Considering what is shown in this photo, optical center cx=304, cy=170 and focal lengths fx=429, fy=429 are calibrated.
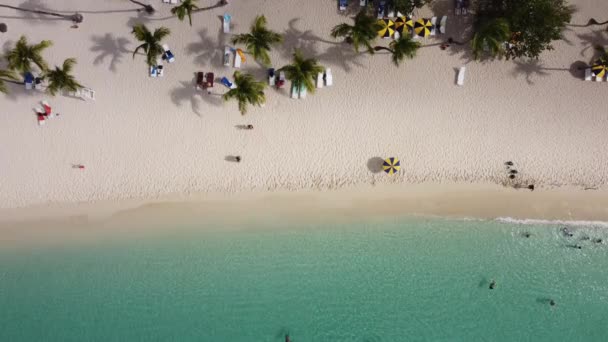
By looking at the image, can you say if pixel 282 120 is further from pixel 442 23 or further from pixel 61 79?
pixel 61 79

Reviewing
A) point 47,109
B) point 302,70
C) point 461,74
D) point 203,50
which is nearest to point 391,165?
point 461,74

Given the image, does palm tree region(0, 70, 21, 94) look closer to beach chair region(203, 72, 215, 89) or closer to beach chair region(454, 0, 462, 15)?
beach chair region(203, 72, 215, 89)

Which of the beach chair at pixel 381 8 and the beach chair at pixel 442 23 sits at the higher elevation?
the beach chair at pixel 381 8

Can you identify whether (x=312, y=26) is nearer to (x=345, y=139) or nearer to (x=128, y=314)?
(x=345, y=139)

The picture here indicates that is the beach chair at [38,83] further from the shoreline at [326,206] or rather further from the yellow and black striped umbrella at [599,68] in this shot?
the yellow and black striped umbrella at [599,68]

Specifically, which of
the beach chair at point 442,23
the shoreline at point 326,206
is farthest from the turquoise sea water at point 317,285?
the beach chair at point 442,23

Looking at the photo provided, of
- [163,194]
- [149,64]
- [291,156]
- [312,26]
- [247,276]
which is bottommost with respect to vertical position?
[247,276]

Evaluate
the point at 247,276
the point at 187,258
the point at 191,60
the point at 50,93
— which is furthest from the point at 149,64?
the point at 247,276
